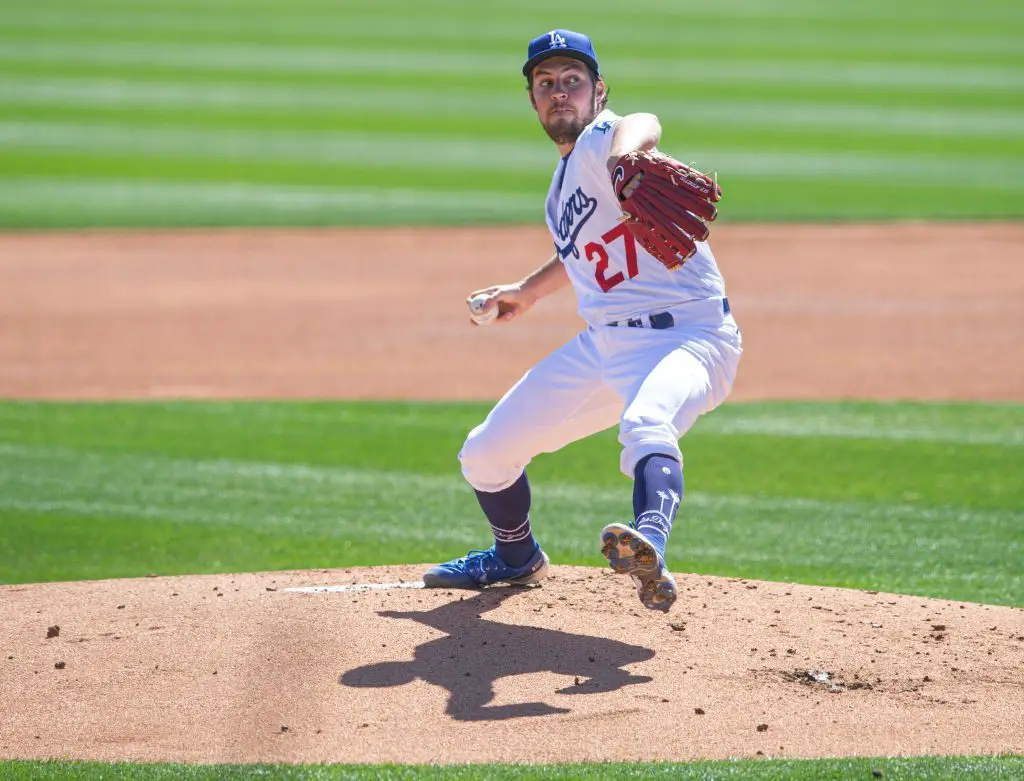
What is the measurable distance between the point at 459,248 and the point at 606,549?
10.8 m

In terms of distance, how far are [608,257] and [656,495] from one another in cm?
95

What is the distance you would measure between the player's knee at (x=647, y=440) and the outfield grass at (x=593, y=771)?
3.46 feet

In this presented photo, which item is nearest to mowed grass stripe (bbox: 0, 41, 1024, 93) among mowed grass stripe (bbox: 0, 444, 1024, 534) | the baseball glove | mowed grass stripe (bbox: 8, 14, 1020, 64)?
mowed grass stripe (bbox: 8, 14, 1020, 64)

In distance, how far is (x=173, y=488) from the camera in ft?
24.5

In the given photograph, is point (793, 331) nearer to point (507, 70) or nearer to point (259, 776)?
point (259, 776)

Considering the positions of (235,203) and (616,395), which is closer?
(616,395)

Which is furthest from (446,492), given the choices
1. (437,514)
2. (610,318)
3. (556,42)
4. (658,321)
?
(556,42)

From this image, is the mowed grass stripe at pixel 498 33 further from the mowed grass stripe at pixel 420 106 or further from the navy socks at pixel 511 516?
the navy socks at pixel 511 516

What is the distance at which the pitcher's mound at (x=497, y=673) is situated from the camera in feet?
13.4

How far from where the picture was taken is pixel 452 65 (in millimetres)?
27188

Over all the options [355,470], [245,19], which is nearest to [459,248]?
[355,470]

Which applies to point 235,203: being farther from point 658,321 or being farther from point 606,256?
point 658,321

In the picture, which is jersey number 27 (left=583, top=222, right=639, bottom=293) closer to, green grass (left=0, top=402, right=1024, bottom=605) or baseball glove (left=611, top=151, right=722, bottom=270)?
baseball glove (left=611, top=151, right=722, bottom=270)

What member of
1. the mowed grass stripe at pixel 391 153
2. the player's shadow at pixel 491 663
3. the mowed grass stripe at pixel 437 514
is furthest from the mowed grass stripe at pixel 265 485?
the mowed grass stripe at pixel 391 153
